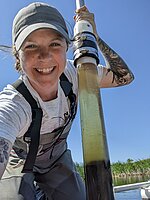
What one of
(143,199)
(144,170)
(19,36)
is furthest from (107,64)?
(144,170)

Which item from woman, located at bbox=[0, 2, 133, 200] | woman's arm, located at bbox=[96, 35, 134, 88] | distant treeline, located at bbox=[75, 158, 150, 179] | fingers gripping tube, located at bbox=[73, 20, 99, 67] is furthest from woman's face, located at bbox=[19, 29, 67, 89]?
distant treeline, located at bbox=[75, 158, 150, 179]

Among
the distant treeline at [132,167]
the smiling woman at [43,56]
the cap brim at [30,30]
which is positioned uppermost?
the distant treeline at [132,167]

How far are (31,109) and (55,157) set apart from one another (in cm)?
46

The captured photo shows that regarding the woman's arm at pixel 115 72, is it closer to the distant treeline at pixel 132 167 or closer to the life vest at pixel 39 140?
the life vest at pixel 39 140

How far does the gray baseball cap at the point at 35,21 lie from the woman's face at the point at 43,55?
0.02 m

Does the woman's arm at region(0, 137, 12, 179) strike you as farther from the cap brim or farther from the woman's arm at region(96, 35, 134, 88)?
the woman's arm at region(96, 35, 134, 88)

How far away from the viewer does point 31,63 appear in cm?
108

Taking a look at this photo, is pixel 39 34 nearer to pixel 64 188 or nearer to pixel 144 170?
pixel 64 188

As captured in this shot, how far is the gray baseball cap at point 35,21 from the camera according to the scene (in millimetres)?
1067

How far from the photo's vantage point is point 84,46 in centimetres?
80

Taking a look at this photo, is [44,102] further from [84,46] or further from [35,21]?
[84,46]

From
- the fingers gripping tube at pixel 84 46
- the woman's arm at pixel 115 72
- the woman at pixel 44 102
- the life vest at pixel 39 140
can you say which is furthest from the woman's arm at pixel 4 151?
the woman's arm at pixel 115 72

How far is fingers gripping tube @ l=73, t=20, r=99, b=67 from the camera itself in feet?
2.61

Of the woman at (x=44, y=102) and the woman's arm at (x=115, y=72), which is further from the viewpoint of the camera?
the woman's arm at (x=115, y=72)
